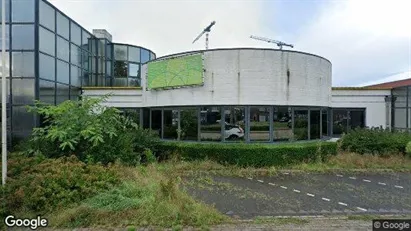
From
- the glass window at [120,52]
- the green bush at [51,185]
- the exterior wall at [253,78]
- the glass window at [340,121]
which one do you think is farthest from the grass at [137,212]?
the glass window at [120,52]

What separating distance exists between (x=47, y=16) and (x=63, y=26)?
4.67 ft

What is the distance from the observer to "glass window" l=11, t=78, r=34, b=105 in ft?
41.2

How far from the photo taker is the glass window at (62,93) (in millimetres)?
14312

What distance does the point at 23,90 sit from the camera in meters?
12.6

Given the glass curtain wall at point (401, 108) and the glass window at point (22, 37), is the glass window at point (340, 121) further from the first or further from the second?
the glass window at point (22, 37)

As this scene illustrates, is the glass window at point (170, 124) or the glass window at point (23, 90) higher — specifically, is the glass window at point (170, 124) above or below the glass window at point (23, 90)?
below

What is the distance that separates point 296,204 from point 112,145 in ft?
22.5

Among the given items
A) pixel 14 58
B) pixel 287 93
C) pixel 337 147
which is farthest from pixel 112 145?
pixel 337 147

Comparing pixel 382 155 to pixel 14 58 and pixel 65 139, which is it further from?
pixel 14 58

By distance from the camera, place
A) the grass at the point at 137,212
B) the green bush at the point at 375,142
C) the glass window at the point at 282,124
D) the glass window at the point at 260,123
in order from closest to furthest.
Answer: the grass at the point at 137,212, the glass window at the point at 260,123, the glass window at the point at 282,124, the green bush at the point at 375,142

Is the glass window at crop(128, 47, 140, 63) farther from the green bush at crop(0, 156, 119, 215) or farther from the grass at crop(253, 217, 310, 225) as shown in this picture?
the grass at crop(253, 217, 310, 225)

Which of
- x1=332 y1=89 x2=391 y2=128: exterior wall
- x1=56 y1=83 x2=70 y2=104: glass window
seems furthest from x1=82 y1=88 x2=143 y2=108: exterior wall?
x1=332 y1=89 x2=391 y2=128: exterior wall

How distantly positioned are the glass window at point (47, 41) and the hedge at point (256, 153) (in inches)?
311

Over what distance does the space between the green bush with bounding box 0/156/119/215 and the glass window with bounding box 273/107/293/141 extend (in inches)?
300
